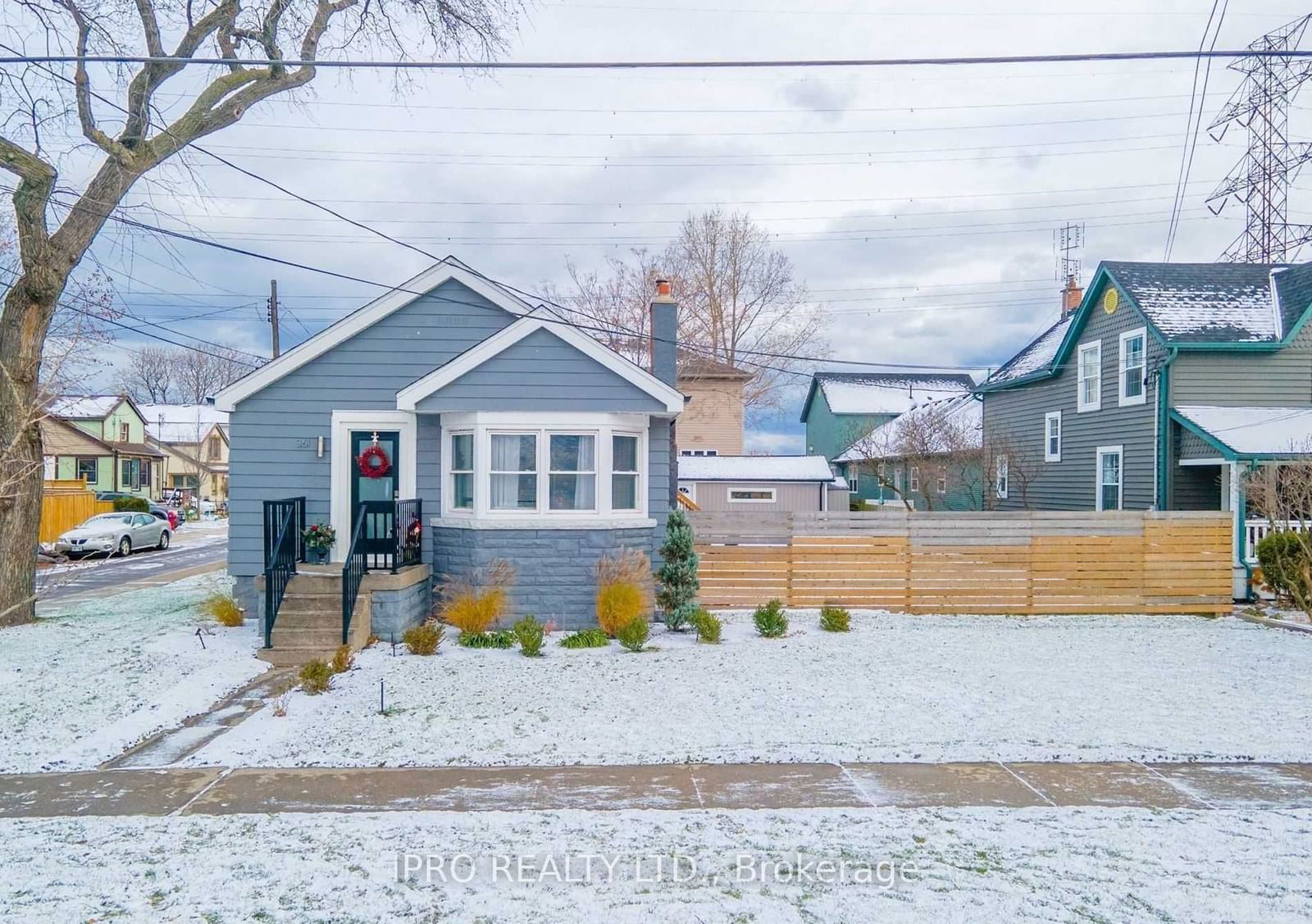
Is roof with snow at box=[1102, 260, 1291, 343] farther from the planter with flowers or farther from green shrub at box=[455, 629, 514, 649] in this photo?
the planter with flowers

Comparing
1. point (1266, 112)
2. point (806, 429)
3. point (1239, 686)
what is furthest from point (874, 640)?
point (806, 429)

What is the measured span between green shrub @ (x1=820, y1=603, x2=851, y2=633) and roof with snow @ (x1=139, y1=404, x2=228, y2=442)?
5103 cm

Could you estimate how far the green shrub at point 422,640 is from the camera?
9141 mm

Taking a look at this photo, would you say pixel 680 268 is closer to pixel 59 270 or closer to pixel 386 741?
pixel 59 270

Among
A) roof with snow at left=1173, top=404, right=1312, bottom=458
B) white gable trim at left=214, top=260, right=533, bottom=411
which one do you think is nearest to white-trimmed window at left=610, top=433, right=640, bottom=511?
white gable trim at left=214, top=260, right=533, bottom=411

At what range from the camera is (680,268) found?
31188 mm

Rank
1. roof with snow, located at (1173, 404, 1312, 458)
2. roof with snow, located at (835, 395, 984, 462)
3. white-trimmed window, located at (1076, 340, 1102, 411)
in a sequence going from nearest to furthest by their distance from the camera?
1. roof with snow, located at (1173, 404, 1312, 458)
2. white-trimmed window, located at (1076, 340, 1102, 411)
3. roof with snow, located at (835, 395, 984, 462)

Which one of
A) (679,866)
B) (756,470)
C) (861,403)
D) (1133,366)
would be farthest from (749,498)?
(679,866)

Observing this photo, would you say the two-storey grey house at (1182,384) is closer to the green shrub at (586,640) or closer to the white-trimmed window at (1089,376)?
the white-trimmed window at (1089,376)

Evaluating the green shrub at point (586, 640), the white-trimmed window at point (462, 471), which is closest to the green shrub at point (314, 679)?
the green shrub at point (586, 640)

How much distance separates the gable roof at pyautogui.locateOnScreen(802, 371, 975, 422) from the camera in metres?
39.4

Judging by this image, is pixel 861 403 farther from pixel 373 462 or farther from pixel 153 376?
pixel 153 376

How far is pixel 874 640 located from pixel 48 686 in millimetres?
8873

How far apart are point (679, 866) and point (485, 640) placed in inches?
230
